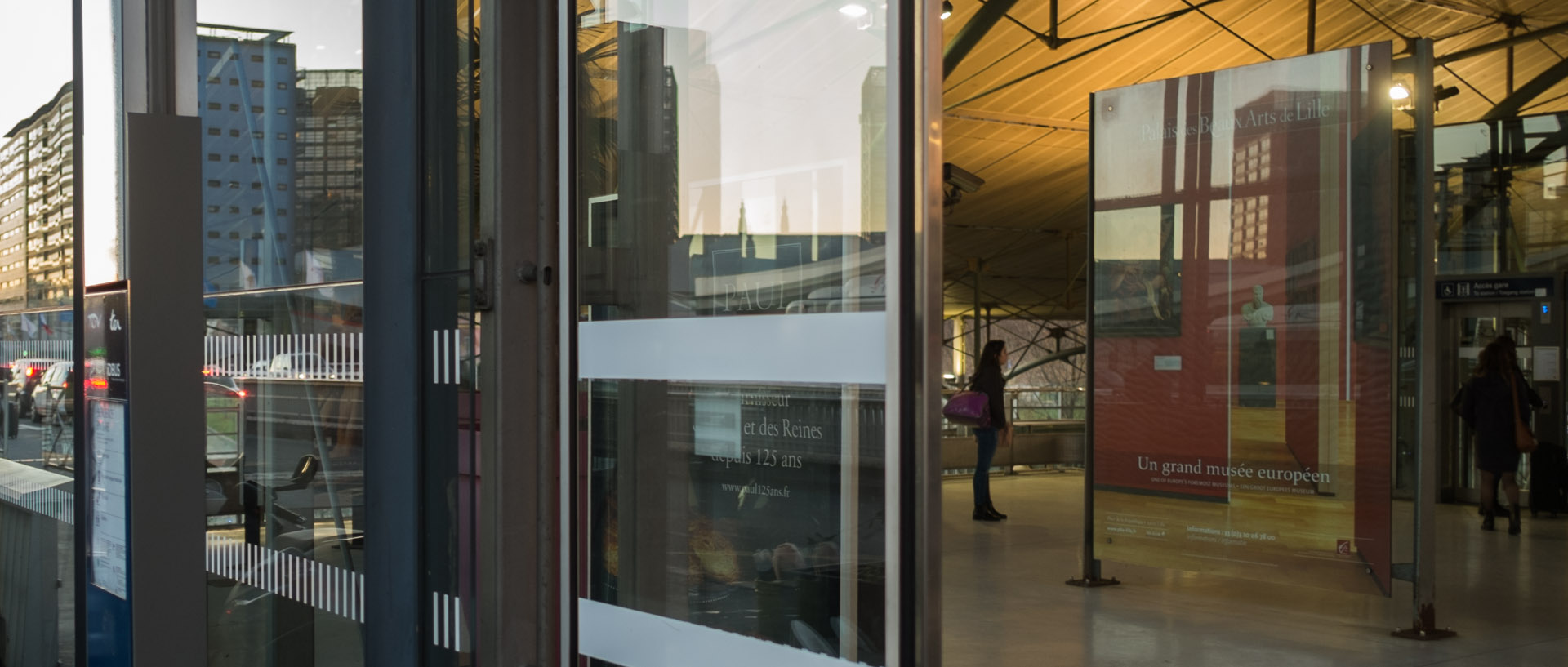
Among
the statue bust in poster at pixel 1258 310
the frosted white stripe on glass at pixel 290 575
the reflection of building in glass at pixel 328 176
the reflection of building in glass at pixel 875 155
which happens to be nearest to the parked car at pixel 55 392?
the frosted white stripe on glass at pixel 290 575

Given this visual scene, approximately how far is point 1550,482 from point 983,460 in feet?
19.8

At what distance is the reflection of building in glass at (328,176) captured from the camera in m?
4.21

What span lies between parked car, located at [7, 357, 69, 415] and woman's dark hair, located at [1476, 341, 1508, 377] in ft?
32.8

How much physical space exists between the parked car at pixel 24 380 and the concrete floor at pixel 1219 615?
440cm

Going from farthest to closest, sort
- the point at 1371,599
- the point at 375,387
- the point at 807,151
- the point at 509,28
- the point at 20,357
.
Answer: the point at 1371,599
the point at 20,357
the point at 375,387
the point at 509,28
the point at 807,151

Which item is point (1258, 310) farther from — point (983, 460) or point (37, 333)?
point (37, 333)

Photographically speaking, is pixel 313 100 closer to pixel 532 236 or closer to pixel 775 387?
pixel 532 236

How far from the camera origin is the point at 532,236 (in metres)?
3.46

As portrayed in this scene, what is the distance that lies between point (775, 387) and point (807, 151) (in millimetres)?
513

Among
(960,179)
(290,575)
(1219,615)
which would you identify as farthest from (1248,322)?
(960,179)

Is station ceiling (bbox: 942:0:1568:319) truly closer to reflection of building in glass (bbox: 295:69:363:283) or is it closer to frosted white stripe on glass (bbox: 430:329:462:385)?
reflection of building in glass (bbox: 295:69:363:283)

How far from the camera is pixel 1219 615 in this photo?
6.81 meters

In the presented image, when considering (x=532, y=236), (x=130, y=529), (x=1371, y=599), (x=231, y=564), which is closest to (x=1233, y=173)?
(x=1371, y=599)

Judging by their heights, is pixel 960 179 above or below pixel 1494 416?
above
